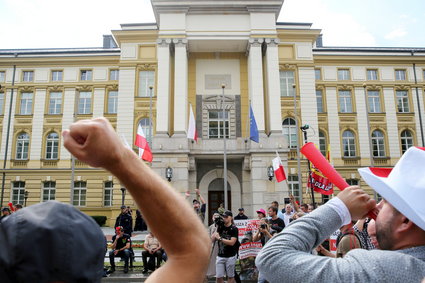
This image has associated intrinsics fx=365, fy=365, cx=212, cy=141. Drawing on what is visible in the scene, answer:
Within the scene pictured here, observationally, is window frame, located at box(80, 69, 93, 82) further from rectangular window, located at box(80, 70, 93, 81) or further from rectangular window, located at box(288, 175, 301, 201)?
rectangular window, located at box(288, 175, 301, 201)

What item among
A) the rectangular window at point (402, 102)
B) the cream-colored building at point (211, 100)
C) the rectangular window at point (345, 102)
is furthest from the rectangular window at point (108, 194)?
the rectangular window at point (402, 102)

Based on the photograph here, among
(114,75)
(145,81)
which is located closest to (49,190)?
(114,75)

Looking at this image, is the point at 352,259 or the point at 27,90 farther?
the point at 27,90

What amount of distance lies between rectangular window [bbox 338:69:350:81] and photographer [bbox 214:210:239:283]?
28160 millimetres

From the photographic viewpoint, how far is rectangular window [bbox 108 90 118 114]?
31.4 m

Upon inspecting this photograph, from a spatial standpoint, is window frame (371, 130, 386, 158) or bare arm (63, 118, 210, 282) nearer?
bare arm (63, 118, 210, 282)

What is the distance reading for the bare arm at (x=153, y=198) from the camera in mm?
870

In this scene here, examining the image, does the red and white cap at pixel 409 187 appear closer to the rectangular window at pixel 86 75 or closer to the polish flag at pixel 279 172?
the polish flag at pixel 279 172

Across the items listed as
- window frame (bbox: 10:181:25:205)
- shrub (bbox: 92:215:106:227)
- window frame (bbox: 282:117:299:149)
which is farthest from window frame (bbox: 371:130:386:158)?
A: window frame (bbox: 10:181:25:205)

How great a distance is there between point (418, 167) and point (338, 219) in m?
0.36

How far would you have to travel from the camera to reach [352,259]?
134 cm

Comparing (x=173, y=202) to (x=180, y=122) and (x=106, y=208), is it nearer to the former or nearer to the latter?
(x=180, y=122)

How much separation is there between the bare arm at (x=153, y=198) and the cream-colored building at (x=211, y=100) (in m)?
23.7

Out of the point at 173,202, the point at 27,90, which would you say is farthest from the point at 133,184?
the point at 27,90
